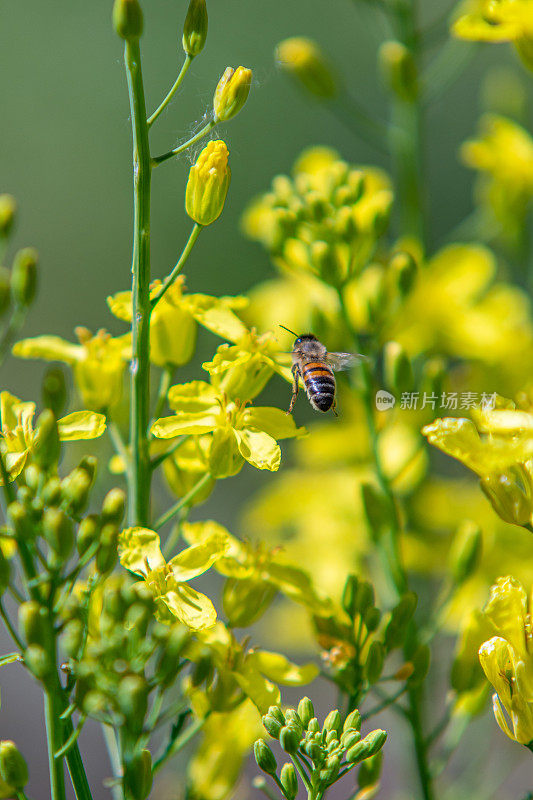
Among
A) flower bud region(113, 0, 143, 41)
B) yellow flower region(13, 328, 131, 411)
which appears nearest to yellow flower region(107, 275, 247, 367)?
yellow flower region(13, 328, 131, 411)

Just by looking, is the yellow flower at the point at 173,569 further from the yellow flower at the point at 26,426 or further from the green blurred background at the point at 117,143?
the green blurred background at the point at 117,143

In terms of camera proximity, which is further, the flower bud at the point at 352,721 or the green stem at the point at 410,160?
the green stem at the point at 410,160

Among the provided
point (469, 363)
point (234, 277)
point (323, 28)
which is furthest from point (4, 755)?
point (323, 28)

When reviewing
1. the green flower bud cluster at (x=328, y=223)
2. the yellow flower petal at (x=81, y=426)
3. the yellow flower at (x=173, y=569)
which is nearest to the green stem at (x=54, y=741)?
the yellow flower at (x=173, y=569)

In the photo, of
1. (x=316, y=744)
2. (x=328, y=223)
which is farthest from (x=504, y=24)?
(x=316, y=744)

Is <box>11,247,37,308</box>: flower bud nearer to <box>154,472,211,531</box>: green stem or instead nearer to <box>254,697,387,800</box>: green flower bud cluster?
<box>154,472,211,531</box>: green stem

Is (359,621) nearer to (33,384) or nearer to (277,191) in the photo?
(277,191)
